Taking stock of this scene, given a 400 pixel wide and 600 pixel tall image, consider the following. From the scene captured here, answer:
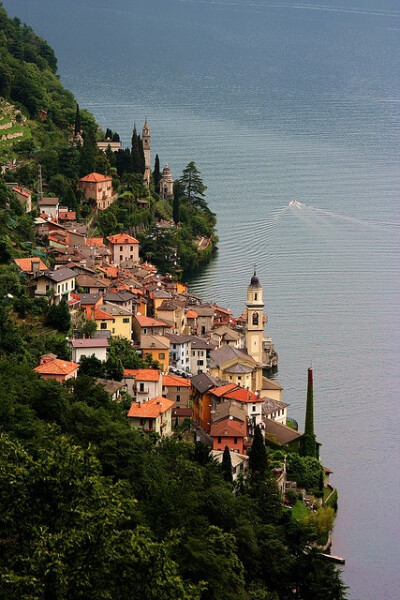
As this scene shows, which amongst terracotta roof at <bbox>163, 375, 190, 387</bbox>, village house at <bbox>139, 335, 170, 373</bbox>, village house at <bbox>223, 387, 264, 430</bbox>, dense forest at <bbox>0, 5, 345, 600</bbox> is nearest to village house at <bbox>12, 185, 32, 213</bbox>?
dense forest at <bbox>0, 5, 345, 600</bbox>

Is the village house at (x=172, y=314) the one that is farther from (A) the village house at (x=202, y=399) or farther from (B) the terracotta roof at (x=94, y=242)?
(B) the terracotta roof at (x=94, y=242)

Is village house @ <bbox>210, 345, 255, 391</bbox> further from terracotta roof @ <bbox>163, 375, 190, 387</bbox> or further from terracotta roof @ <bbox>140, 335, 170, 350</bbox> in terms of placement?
terracotta roof @ <bbox>163, 375, 190, 387</bbox>

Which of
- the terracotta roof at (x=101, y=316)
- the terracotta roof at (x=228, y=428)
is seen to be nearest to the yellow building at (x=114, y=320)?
the terracotta roof at (x=101, y=316)

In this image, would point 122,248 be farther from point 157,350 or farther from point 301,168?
point 301,168

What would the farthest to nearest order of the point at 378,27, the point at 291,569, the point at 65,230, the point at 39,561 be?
the point at 378,27 < the point at 65,230 < the point at 291,569 < the point at 39,561

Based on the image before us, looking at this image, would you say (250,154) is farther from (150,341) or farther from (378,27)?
(378,27)

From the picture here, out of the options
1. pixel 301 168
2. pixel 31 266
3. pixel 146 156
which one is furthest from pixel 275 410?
pixel 301 168

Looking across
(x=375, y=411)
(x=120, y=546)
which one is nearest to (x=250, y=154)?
(x=375, y=411)
